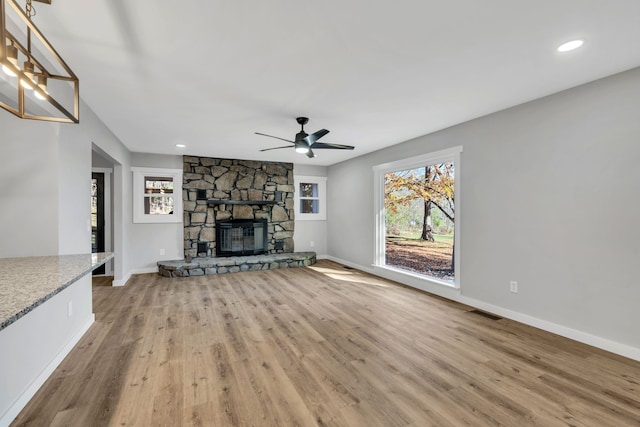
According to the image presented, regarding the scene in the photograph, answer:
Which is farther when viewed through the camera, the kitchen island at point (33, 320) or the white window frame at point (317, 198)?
the white window frame at point (317, 198)

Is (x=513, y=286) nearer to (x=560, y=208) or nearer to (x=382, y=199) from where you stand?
(x=560, y=208)

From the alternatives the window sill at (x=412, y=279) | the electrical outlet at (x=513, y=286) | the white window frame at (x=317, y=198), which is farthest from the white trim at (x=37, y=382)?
the white window frame at (x=317, y=198)

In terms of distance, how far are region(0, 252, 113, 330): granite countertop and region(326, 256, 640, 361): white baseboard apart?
4.13m

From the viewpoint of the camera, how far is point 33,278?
1638 mm

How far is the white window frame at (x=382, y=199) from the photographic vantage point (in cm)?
420

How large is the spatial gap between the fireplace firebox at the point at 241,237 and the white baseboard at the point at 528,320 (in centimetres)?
314

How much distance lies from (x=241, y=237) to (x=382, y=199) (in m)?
3.29

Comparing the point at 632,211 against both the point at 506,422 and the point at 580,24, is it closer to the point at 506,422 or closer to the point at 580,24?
the point at 580,24

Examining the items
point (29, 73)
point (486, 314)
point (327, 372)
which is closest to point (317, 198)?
point (486, 314)

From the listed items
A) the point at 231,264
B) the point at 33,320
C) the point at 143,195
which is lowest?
the point at 231,264

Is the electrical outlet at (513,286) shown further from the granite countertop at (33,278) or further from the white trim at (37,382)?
the white trim at (37,382)

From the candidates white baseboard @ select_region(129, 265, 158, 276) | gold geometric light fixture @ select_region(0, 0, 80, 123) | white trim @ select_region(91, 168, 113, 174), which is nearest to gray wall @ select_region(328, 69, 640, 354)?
gold geometric light fixture @ select_region(0, 0, 80, 123)

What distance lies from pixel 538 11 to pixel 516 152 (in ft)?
6.45

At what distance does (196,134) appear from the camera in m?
4.66
